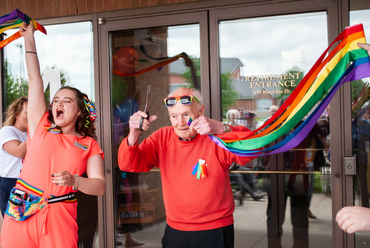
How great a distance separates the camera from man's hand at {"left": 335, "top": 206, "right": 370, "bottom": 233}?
133 cm

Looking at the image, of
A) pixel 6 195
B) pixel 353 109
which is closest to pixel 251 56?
pixel 353 109

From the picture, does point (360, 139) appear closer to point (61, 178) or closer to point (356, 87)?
point (356, 87)

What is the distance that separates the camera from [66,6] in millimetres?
3859

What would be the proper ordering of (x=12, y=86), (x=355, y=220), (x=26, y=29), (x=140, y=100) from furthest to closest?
(x=12, y=86)
(x=140, y=100)
(x=26, y=29)
(x=355, y=220)

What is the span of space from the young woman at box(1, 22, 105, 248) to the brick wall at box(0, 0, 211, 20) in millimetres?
1444

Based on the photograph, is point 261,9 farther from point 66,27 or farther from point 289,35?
point 66,27

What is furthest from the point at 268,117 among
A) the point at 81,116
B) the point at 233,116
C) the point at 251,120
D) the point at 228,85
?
the point at 81,116

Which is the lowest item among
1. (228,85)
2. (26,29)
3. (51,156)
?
(51,156)

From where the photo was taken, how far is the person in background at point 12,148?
3.26m

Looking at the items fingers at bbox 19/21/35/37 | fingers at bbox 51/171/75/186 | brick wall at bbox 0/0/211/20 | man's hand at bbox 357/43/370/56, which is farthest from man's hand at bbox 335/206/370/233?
brick wall at bbox 0/0/211/20

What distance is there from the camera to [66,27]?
3.92 meters

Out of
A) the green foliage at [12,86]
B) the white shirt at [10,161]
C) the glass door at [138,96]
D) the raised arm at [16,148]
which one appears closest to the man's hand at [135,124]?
the glass door at [138,96]

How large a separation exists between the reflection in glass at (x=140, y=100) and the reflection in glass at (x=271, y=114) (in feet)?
1.77

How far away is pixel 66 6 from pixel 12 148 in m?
1.63
